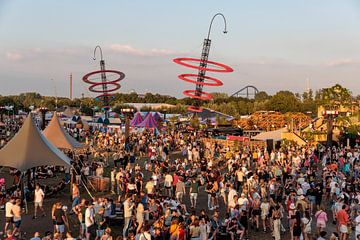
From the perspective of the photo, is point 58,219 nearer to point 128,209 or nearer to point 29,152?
point 128,209

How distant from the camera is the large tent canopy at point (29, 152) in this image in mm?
13844

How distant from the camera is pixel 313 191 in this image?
41.8 feet

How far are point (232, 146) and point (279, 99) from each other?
1926 inches

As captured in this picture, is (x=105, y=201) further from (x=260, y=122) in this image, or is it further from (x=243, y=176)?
(x=260, y=122)

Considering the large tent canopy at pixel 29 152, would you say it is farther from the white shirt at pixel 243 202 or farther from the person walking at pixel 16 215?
the white shirt at pixel 243 202

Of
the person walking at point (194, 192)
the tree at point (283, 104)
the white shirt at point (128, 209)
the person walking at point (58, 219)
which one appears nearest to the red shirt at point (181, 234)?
the white shirt at point (128, 209)

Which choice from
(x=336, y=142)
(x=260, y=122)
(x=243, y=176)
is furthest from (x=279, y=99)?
→ (x=243, y=176)

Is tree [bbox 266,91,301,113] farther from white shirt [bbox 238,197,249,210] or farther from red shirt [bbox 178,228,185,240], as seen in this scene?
red shirt [bbox 178,228,185,240]

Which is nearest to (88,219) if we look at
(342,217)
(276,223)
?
(276,223)

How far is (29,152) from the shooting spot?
14.2 meters

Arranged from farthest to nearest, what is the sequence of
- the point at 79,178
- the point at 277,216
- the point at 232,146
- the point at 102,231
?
the point at 232,146
the point at 79,178
the point at 277,216
the point at 102,231

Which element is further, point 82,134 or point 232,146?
point 82,134

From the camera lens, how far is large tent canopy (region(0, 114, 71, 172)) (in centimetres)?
1384

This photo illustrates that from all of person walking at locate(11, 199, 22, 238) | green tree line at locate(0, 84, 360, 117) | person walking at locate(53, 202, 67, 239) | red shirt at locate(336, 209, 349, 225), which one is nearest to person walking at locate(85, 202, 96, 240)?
person walking at locate(53, 202, 67, 239)
